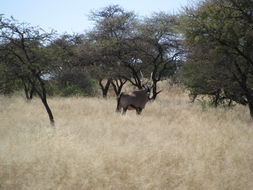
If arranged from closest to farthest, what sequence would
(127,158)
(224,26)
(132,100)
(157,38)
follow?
(127,158)
(224,26)
(132,100)
(157,38)

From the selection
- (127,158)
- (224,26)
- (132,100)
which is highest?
(224,26)

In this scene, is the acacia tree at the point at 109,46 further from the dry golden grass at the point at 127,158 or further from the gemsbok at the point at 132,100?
the dry golden grass at the point at 127,158

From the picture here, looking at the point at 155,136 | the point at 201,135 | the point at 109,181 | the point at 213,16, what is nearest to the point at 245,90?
the point at 213,16

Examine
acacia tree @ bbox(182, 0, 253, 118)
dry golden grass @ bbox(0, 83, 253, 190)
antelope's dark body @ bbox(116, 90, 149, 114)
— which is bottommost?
dry golden grass @ bbox(0, 83, 253, 190)

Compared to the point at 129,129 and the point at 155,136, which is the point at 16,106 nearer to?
the point at 129,129

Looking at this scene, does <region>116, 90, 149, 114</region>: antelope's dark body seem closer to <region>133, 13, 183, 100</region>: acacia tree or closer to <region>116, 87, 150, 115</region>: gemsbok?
<region>116, 87, 150, 115</region>: gemsbok

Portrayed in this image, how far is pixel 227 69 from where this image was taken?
14102 millimetres

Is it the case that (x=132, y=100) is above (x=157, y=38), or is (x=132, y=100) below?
below

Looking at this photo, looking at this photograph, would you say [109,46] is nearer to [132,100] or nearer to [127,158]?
[132,100]

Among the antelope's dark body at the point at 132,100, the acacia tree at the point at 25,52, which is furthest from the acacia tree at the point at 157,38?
the acacia tree at the point at 25,52

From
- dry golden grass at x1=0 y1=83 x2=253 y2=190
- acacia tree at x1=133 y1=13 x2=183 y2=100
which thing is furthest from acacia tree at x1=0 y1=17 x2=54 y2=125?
acacia tree at x1=133 y1=13 x2=183 y2=100

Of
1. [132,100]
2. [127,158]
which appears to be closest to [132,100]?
[132,100]

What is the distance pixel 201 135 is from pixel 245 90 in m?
5.10

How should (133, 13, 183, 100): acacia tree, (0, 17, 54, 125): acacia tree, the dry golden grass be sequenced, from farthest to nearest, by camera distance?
(133, 13, 183, 100): acacia tree, (0, 17, 54, 125): acacia tree, the dry golden grass
